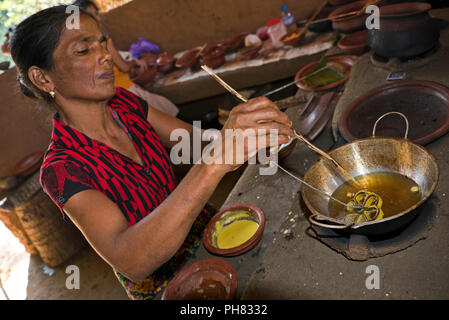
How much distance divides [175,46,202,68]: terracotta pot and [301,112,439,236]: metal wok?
→ 13.8 feet

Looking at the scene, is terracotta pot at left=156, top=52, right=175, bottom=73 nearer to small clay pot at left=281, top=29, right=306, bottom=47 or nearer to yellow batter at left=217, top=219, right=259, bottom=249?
small clay pot at left=281, top=29, right=306, bottom=47

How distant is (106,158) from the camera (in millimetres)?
2080

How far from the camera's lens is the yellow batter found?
2047 mm

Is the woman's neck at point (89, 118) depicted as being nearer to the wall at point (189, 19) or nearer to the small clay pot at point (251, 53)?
the small clay pot at point (251, 53)

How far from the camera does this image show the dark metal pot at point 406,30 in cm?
253

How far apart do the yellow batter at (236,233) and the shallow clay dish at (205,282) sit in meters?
0.19

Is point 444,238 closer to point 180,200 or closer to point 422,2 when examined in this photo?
point 180,200

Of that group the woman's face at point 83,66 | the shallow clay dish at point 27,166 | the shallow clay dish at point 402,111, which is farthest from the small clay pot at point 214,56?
the woman's face at point 83,66

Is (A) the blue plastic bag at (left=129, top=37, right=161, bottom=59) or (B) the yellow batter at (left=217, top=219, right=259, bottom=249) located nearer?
(B) the yellow batter at (left=217, top=219, right=259, bottom=249)

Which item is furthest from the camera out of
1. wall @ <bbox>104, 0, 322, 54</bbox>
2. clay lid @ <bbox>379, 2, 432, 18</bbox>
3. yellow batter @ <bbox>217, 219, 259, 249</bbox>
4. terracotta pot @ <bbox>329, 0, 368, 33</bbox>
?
wall @ <bbox>104, 0, 322, 54</bbox>

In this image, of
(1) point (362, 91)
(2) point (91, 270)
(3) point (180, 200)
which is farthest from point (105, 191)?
(2) point (91, 270)

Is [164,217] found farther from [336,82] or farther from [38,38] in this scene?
[336,82]

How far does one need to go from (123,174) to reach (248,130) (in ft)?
3.03

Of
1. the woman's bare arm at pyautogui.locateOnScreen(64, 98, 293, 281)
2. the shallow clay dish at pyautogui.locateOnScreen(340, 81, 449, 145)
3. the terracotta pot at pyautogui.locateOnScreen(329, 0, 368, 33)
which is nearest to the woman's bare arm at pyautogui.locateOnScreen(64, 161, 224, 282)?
the woman's bare arm at pyautogui.locateOnScreen(64, 98, 293, 281)
